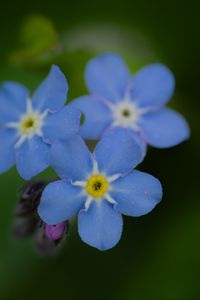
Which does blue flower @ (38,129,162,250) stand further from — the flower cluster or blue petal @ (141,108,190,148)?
blue petal @ (141,108,190,148)

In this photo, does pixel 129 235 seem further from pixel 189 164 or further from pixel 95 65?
pixel 95 65

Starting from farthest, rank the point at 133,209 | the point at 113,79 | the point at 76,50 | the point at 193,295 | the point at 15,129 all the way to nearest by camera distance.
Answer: the point at 76,50
the point at 193,295
the point at 113,79
the point at 15,129
the point at 133,209

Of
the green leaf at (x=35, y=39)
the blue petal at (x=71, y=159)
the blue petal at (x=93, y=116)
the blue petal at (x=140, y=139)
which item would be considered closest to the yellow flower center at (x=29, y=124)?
the blue petal at (x=93, y=116)

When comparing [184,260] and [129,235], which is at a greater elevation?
[129,235]

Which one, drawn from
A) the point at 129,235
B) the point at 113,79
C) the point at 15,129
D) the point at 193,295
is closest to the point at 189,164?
the point at 129,235

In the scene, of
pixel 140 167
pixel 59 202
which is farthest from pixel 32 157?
pixel 140 167

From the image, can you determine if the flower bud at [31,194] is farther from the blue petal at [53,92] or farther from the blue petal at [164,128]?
the blue petal at [164,128]

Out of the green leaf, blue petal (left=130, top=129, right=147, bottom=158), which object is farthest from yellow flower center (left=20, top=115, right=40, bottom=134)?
the green leaf

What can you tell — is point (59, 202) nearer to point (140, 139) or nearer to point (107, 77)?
point (140, 139)
